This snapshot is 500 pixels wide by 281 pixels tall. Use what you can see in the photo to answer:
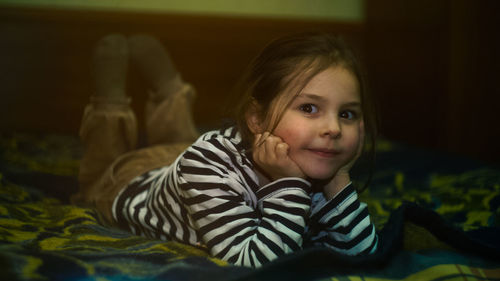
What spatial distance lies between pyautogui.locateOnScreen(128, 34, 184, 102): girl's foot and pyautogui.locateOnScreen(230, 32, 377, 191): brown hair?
58 centimetres

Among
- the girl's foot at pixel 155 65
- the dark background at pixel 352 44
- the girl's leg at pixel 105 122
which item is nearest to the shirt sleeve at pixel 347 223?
the girl's leg at pixel 105 122

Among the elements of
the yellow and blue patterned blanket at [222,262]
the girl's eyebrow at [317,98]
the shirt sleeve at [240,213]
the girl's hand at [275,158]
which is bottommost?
the yellow and blue patterned blanket at [222,262]

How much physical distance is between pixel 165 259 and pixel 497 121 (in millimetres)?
1518

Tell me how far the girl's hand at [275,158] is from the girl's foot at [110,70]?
0.54 m

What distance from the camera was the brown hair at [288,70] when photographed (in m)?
0.65

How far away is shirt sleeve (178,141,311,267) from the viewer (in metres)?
0.61

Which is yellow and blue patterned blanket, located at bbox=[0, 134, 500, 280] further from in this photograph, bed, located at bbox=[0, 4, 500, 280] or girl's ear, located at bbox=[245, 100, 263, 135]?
girl's ear, located at bbox=[245, 100, 263, 135]

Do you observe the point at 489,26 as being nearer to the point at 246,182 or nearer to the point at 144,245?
the point at 246,182

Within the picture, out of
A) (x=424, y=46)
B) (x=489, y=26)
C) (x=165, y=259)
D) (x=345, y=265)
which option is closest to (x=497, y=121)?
(x=489, y=26)

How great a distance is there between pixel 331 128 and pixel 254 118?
5.5 inches

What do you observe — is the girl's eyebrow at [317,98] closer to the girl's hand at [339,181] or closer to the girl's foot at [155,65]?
the girl's hand at [339,181]

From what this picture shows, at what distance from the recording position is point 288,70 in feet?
2.17

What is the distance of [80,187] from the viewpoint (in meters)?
A: 1.09

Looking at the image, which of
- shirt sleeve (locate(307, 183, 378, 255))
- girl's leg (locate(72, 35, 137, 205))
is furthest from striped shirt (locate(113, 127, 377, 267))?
girl's leg (locate(72, 35, 137, 205))
